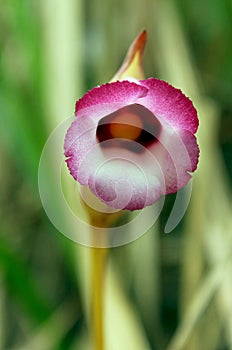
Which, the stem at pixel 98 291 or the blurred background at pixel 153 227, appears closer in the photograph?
the stem at pixel 98 291

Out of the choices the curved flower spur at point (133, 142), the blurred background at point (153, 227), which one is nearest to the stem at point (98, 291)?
the curved flower spur at point (133, 142)

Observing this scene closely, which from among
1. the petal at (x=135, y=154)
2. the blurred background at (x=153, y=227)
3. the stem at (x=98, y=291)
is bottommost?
the blurred background at (x=153, y=227)

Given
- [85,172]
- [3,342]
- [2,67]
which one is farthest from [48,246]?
[85,172]

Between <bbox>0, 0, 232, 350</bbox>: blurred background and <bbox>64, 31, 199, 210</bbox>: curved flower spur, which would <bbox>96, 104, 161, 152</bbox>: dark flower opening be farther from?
<bbox>0, 0, 232, 350</bbox>: blurred background

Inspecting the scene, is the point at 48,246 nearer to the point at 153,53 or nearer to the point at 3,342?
the point at 3,342

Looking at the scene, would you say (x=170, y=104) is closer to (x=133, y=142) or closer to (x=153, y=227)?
(x=133, y=142)

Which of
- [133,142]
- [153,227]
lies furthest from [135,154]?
[153,227]

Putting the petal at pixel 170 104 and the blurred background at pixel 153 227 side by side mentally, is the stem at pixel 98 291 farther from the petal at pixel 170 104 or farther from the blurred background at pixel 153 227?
the blurred background at pixel 153 227
